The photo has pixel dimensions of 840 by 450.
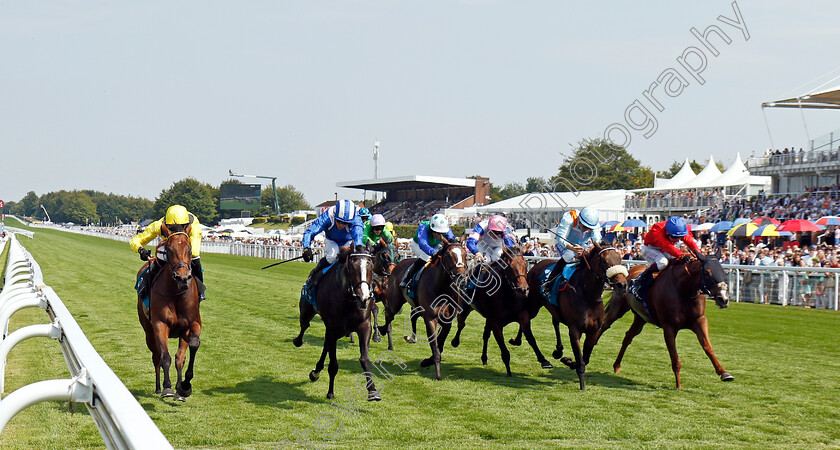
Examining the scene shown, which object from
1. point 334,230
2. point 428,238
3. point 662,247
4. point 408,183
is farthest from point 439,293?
point 408,183

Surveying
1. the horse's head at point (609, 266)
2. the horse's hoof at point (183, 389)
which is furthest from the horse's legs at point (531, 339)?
the horse's hoof at point (183, 389)

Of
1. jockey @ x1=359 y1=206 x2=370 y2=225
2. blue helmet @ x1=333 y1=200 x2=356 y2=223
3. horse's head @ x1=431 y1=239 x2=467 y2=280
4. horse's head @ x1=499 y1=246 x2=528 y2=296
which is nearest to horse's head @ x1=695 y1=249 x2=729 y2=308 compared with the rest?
horse's head @ x1=499 y1=246 x2=528 y2=296

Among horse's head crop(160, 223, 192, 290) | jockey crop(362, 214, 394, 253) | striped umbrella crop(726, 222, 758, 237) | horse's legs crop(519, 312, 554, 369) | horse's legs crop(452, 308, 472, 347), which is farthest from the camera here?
striped umbrella crop(726, 222, 758, 237)

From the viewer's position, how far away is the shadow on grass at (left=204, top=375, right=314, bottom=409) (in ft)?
19.7

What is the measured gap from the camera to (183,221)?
5984 mm

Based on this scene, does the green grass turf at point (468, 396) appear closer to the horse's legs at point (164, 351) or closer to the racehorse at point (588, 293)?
the horse's legs at point (164, 351)

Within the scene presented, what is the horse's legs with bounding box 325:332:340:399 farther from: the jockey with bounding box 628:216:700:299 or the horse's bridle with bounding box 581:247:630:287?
the jockey with bounding box 628:216:700:299

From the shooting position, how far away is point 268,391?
6.39 m

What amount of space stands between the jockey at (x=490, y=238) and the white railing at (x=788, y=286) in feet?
25.1

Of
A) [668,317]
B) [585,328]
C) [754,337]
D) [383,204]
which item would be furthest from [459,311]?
[383,204]

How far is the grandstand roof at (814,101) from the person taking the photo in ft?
88.7

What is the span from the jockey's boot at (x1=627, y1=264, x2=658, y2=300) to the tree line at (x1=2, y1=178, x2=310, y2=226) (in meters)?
73.1

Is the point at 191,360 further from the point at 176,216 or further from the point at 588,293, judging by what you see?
the point at 588,293

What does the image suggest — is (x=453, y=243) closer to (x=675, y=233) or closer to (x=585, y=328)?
(x=585, y=328)
